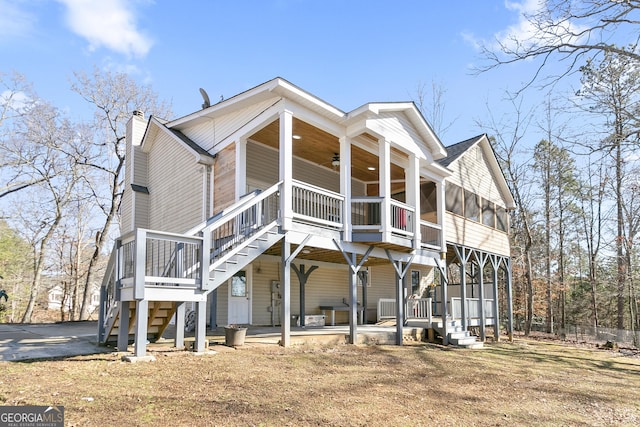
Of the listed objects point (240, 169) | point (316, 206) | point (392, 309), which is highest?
point (240, 169)

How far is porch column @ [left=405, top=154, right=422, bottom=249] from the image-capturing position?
13586 mm

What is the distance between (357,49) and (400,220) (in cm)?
873

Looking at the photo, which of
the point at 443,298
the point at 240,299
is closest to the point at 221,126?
the point at 240,299

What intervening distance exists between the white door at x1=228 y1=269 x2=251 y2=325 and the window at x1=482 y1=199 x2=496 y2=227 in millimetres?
10262

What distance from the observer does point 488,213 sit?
19.8 meters

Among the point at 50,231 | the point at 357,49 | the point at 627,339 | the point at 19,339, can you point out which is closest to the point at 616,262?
the point at 627,339

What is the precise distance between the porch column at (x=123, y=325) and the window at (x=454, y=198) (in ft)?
38.5

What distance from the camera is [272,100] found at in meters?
11.3

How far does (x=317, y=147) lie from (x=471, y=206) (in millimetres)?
7465

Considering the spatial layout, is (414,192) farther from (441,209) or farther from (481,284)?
(481,284)

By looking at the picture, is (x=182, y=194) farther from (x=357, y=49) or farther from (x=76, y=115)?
(x=76, y=115)

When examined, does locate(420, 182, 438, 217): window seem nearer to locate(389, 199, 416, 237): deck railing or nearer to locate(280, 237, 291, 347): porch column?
locate(389, 199, 416, 237): deck railing

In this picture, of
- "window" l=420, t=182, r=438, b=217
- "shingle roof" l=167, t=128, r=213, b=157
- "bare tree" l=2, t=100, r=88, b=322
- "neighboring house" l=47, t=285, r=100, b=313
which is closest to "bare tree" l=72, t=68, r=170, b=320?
"bare tree" l=2, t=100, r=88, b=322

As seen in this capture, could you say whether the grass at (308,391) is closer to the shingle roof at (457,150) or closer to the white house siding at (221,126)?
the white house siding at (221,126)
